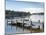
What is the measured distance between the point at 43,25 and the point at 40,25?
52 millimetres

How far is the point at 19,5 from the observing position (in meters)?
1.32

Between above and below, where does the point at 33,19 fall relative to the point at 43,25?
above

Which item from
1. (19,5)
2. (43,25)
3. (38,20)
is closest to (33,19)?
(38,20)

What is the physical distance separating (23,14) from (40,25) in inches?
13.3

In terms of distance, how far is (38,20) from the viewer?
1360 mm

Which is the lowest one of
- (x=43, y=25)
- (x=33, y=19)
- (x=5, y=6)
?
(x=43, y=25)
